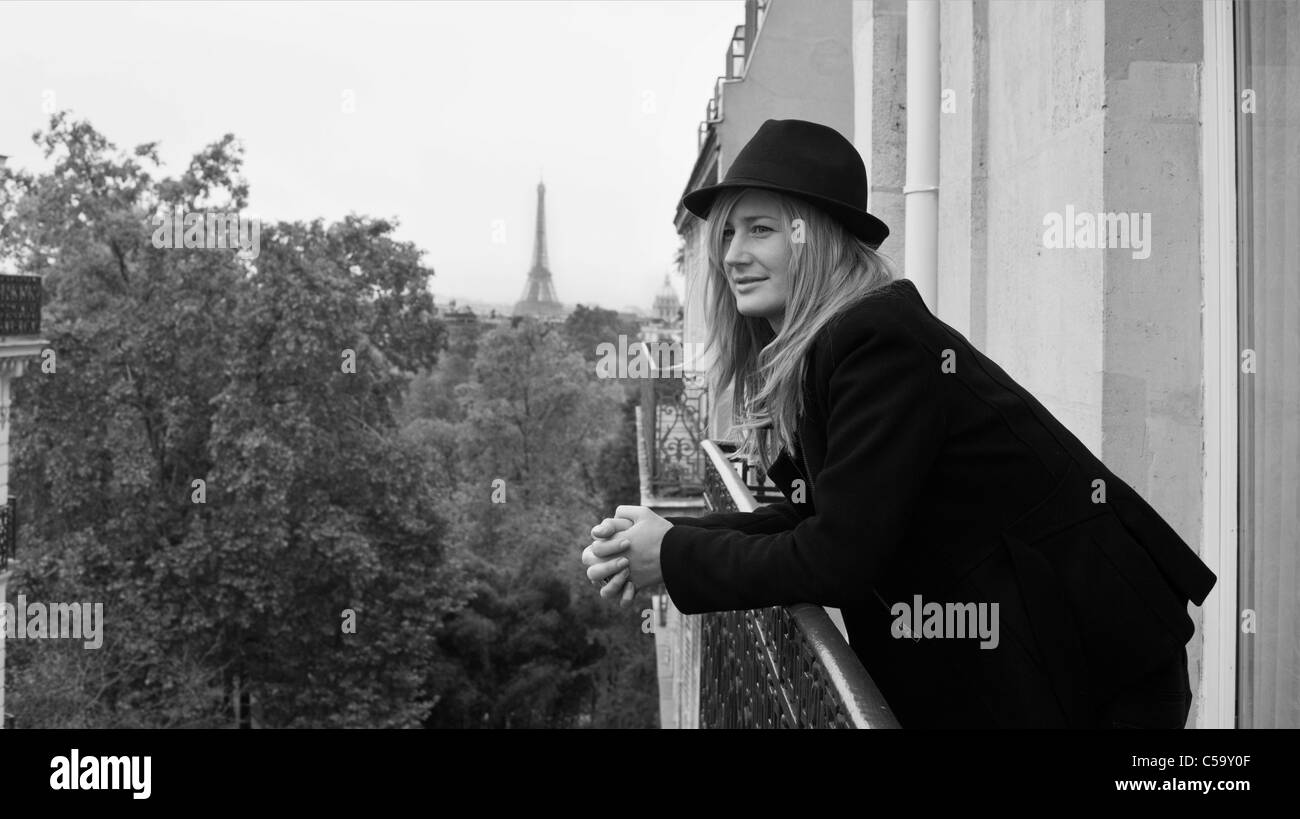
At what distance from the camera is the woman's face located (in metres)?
2.20

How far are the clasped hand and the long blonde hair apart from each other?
0.29 meters

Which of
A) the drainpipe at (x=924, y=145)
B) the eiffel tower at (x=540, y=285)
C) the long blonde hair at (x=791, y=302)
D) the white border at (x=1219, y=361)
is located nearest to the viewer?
the long blonde hair at (x=791, y=302)

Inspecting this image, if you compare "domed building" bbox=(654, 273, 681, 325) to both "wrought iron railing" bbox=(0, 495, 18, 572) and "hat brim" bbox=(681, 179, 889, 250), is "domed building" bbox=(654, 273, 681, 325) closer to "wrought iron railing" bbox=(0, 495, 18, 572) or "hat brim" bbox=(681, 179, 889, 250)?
"wrought iron railing" bbox=(0, 495, 18, 572)

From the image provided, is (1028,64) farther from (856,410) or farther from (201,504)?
(201,504)

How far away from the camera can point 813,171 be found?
85.5 inches

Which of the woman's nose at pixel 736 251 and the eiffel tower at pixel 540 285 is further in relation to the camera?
the eiffel tower at pixel 540 285

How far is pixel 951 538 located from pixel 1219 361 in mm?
2022

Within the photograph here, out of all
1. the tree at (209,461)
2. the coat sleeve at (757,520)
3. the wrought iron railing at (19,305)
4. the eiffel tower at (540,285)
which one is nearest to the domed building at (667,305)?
the tree at (209,461)

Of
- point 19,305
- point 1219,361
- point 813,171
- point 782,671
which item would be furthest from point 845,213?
point 19,305

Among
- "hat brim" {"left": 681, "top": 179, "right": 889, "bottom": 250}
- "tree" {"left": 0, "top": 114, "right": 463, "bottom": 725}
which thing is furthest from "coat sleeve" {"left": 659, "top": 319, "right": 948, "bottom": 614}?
"tree" {"left": 0, "top": 114, "right": 463, "bottom": 725}

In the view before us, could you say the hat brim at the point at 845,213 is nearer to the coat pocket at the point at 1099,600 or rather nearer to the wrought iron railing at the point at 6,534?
the coat pocket at the point at 1099,600

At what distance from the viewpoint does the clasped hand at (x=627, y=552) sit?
2.30 metres

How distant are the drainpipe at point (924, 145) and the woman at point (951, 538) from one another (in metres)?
3.65
